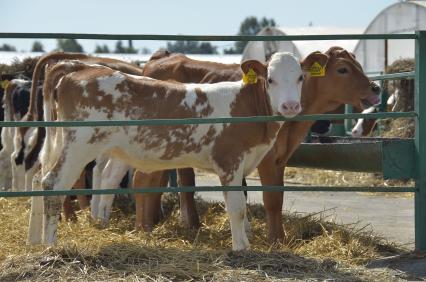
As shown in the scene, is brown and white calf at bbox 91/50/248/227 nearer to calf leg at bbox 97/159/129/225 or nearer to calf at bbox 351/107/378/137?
calf leg at bbox 97/159/129/225

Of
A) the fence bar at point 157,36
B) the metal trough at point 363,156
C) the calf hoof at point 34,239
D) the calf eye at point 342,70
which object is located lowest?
the calf hoof at point 34,239

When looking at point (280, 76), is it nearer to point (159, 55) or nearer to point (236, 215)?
point (236, 215)

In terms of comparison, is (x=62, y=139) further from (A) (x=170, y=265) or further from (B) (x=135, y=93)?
(A) (x=170, y=265)

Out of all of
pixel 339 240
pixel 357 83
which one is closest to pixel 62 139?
pixel 339 240

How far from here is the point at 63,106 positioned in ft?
21.5

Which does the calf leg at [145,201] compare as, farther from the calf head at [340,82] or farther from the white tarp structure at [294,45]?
the white tarp structure at [294,45]

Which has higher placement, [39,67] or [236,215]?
[39,67]

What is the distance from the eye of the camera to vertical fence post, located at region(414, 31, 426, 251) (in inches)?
231

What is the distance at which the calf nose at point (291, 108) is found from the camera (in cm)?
615

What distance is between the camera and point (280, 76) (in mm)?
6504

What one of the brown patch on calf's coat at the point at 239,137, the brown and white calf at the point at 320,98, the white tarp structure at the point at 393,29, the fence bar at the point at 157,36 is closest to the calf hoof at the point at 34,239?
the brown and white calf at the point at 320,98

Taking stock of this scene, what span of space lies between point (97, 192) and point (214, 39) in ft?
4.51

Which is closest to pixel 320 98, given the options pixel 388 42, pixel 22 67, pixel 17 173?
pixel 17 173

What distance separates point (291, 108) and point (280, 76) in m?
0.43
